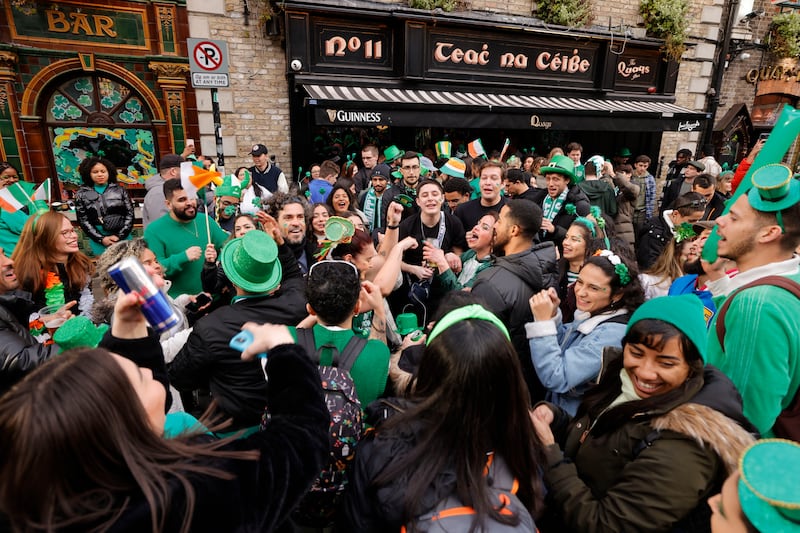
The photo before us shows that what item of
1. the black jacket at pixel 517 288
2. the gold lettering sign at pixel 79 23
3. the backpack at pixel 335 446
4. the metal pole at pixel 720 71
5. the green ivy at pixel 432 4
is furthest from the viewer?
the metal pole at pixel 720 71

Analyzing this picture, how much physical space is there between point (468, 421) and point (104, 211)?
16.8 feet

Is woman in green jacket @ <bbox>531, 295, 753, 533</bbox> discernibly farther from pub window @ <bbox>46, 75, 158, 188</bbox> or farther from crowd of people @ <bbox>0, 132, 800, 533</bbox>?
pub window @ <bbox>46, 75, 158, 188</bbox>

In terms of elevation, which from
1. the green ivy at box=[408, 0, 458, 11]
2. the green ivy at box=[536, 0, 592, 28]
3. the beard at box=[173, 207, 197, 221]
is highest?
the green ivy at box=[536, 0, 592, 28]

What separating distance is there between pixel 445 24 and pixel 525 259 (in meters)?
7.75

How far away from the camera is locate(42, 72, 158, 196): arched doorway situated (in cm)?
716

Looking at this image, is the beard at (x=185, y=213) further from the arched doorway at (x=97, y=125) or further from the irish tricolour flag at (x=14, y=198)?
the arched doorway at (x=97, y=125)

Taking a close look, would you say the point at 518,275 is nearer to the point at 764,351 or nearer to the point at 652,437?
the point at 764,351

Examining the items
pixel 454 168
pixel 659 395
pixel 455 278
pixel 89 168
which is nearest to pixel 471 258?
pixel 455 278

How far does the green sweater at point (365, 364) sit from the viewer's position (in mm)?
1836

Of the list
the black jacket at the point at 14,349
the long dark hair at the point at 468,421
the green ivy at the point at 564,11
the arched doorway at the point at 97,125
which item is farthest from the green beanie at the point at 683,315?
the green ivy at the point at 564,11

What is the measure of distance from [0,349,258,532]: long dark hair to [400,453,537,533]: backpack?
1.80 ft

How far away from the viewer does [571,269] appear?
11.5ft

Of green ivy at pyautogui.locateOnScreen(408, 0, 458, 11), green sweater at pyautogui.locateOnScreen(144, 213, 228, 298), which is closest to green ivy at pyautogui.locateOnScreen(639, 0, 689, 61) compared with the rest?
green ivy at pyautogui.locateOnScreen(408, 0, 458, 11)

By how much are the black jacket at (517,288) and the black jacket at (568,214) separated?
2.01 meters
